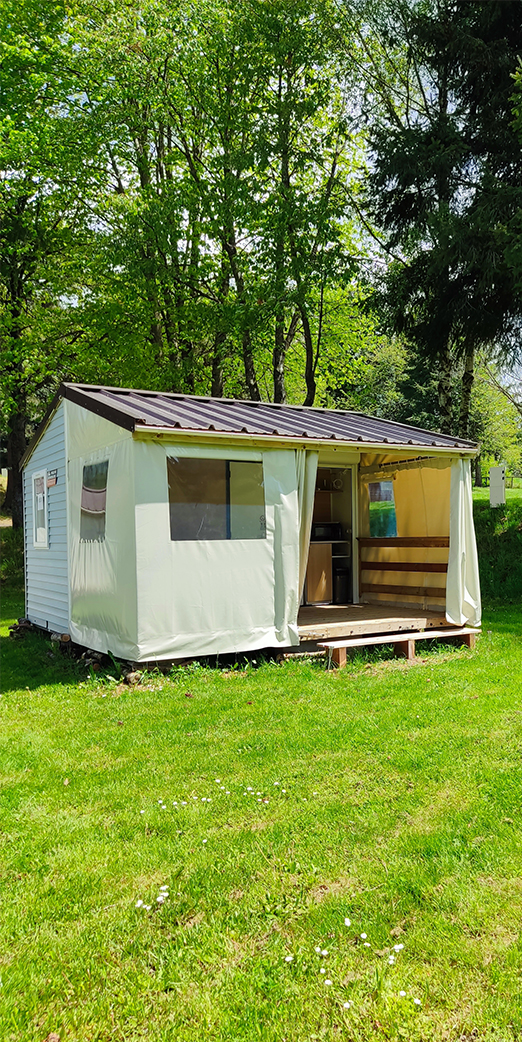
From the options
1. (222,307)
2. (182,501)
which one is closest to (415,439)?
(182,501)

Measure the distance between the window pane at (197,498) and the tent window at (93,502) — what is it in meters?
0.86

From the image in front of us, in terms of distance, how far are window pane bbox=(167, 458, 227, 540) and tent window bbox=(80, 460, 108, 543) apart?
86 cm

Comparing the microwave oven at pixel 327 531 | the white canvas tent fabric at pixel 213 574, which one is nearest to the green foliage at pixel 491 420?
the microwave oven at pixel 327 531

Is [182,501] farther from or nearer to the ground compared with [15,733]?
farther from the ground

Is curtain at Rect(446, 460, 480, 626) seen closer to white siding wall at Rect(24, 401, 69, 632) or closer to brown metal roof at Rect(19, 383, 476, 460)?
brown metal roof at Rect(19, 383, 476, 460)

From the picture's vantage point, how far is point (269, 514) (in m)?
7.84

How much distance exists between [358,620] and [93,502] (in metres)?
3.50

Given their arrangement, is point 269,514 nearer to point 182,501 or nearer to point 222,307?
point 182,501

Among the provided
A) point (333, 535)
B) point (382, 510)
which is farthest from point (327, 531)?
point (382, 510)

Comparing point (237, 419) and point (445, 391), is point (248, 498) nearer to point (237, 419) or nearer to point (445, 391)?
point (237, 419)

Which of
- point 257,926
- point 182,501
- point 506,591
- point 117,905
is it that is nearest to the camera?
point 257,926

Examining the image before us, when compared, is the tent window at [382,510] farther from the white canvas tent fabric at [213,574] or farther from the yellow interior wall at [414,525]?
the white canvas tent fabric at [213,574]

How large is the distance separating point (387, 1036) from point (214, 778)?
230 centimetres

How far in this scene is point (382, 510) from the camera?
11031 mm
